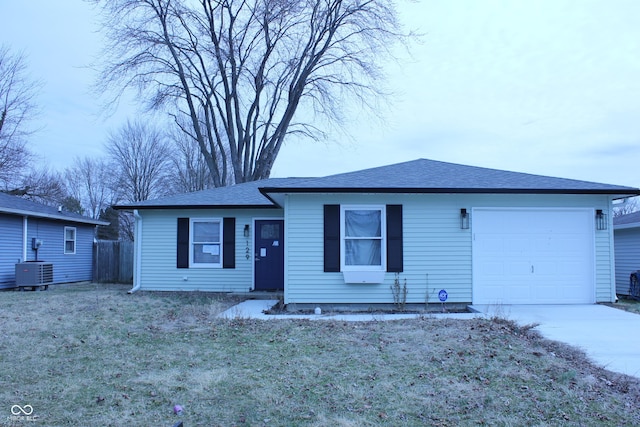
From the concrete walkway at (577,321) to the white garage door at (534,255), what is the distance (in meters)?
0.34

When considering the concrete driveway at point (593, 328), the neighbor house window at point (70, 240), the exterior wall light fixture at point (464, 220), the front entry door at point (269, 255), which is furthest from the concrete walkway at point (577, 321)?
the neighbor house window at point (70, 240)

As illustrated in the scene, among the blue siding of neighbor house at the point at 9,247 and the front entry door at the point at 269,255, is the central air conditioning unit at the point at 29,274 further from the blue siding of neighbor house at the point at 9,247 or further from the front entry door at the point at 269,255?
the front entry door at the point at 269,255

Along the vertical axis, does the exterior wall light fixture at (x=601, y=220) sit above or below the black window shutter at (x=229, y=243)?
above

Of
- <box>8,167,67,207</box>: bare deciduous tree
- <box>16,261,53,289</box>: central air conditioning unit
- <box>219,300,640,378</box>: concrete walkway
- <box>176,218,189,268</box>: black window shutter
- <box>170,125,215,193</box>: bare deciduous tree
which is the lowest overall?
<box>219,300,640,378</box>: concrete walkway

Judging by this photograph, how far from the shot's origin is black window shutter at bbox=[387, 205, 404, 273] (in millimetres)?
9023

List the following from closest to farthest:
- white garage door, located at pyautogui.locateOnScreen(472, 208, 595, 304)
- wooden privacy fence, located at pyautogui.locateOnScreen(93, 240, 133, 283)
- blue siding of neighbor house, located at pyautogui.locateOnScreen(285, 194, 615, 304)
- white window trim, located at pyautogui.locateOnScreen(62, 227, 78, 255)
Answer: blue siding of neighbor house, located at pyautogui.locateOnScreen(285, 194, 615, 304) → white garage door, located at pyautogui.locateOnScreen(472, 208, 595, 304) → white window trim, located at pyautogui.locateOnScreen(62, 227, 78, 255) → wooden privacy fence, located at pyautogui.locateOnScreen(93, 240, 133, 283)

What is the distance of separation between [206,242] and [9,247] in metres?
6.65

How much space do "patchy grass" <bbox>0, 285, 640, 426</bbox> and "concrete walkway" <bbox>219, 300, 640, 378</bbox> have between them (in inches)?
14.4

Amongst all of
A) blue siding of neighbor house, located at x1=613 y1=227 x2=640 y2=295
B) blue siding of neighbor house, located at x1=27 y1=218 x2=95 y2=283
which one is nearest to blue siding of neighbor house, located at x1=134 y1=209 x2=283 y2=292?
blue siding of neighbor house, located at x1=27 y1=218 x2=95 y2=283

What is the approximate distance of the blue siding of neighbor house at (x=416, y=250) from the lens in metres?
9.06

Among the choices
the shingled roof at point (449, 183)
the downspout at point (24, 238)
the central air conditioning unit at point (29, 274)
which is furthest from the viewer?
the downspout at point (24, 238)

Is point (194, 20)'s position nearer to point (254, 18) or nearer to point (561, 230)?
point (254, 18)

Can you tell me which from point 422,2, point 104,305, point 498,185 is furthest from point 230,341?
point 422,2

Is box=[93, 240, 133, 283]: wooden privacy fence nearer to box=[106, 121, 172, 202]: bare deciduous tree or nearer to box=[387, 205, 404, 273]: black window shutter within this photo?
box=[387, 205, 404, 273]: black window shutter
